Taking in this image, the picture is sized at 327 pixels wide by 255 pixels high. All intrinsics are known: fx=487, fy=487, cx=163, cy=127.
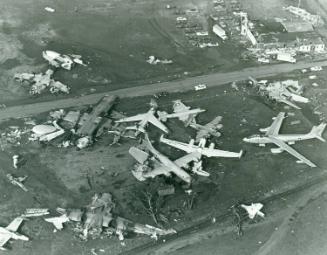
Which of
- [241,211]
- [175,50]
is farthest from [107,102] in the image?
[241,211]

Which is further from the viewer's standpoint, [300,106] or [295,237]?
[300,106]

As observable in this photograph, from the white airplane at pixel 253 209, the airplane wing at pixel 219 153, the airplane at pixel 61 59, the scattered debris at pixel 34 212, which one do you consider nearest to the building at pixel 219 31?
the airplane at pixel 61 59

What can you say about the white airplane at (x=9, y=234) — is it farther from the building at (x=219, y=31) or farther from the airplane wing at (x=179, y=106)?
the building at (x=219, y=31)

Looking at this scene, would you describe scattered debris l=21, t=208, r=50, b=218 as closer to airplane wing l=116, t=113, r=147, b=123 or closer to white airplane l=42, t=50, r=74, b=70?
airplane wing l=116, t=113, r=147, b=123

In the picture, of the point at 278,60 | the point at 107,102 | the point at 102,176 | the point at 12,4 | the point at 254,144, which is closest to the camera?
the point at 102,176

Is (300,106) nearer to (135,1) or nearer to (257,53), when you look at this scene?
(257,53)

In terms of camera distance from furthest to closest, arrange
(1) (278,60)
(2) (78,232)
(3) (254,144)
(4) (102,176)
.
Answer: (1) (278,60)
(3) (254,144)
(4) (102,176)
(2) (78,232)

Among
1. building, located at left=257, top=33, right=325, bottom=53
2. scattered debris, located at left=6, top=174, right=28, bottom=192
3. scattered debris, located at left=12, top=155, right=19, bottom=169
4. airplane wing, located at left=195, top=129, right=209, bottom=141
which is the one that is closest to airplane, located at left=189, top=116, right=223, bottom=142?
airplane wing, located at left=195, top=129, right=209, bottom=141
